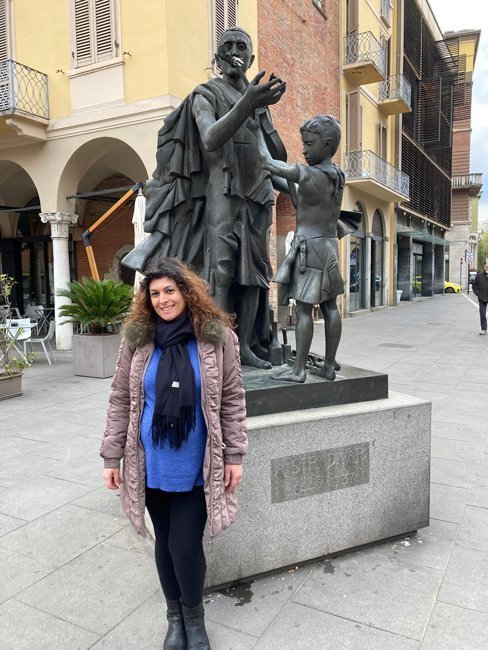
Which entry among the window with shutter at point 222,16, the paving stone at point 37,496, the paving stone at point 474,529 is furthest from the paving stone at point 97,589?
the window with shutter at point 222,16

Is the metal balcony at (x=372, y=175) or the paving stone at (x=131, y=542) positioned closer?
the paving stone at (x=131, y=542)

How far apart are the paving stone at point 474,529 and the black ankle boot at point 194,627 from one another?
1765 mm

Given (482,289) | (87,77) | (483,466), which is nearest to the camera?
(483,466)

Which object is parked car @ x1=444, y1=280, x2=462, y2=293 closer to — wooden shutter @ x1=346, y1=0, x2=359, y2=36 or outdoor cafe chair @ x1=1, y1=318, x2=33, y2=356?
wooden shutter @ x1=346, y1=0, x2=359, y2=36

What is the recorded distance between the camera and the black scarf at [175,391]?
2.06 m

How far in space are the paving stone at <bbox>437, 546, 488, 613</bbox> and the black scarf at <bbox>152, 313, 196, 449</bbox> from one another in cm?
167

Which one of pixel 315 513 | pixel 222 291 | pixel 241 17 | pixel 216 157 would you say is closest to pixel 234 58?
pixel 216 157

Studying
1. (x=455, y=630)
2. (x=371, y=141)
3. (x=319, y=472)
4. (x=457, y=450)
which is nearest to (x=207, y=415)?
(x=319, y=472)

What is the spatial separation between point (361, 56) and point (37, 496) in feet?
64.2

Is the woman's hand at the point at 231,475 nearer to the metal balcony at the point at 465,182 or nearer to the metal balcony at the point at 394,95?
the metal balcony at the point at 394,95

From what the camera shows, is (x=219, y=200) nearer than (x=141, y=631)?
No

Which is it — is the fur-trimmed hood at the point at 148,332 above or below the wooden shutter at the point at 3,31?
below

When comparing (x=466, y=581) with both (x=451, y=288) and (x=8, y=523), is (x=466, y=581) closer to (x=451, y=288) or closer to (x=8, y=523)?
(x=8, y=523)

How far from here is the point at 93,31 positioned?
38.1ft
